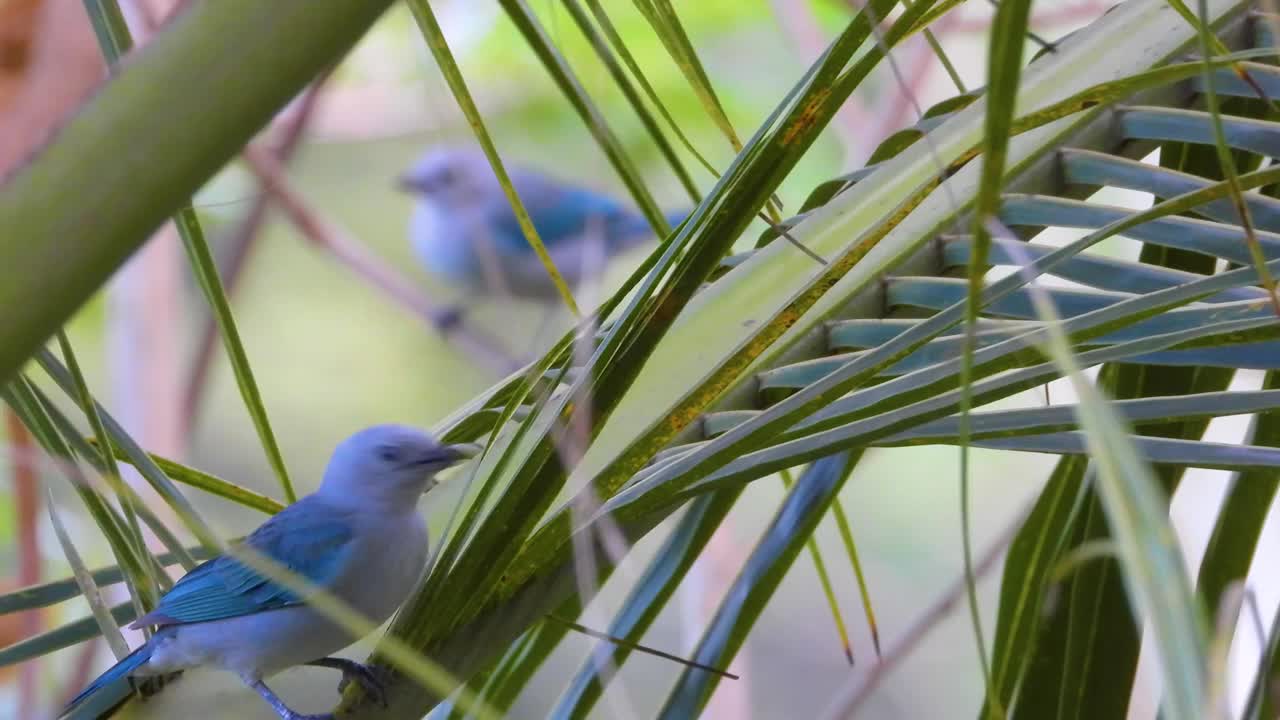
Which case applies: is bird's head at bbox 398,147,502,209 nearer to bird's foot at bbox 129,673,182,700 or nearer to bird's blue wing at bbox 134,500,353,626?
bird's blue wing at bbox 134,500,353,626

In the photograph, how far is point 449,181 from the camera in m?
3.00

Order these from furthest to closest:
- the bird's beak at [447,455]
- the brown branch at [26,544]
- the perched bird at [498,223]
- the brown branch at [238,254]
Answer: the perched bird at [498,223]
the brown branch at [238,254]
the brown branch at [26,544]
the bird's beak at [447,455]

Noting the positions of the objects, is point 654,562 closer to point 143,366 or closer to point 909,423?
point 909,423

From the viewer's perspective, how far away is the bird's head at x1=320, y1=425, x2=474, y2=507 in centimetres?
73

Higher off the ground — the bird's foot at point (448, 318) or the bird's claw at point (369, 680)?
the bird's foot at point (448, 318)

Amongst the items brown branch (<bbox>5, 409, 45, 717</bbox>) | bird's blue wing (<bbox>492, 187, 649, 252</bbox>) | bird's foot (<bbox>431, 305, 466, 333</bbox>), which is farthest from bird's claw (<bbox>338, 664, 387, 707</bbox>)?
bird's blue wing (<bbox>492, 187, 649, 252</bbox>)

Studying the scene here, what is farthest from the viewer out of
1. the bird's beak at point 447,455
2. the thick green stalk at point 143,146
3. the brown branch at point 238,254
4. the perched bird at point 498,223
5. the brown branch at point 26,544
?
the perched bird at point 498,223

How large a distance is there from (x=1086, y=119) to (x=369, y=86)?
6.18 feet

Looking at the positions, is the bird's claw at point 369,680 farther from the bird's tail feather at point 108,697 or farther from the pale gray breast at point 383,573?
the pale gray breast at point 383,573

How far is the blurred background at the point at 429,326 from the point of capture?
1562 mm

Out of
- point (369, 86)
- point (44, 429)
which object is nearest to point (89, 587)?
point (44, 429)

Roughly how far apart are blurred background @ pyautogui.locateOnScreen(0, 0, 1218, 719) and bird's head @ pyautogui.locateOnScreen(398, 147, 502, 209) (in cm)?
12

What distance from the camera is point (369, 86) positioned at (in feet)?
7.27

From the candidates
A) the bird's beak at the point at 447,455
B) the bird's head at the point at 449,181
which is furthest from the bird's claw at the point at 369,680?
the bird's head at the point at 449,181
